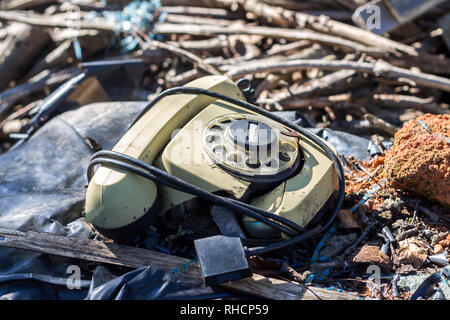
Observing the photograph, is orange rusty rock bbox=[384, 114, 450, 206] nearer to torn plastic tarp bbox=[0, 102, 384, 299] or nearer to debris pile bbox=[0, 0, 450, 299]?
debris pile bbox=[0, 0, 450, 299]

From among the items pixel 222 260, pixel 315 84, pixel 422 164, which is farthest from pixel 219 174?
pixel 315 84

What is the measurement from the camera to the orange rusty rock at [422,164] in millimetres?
1682

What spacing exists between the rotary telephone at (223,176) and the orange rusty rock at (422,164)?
0.23 meters

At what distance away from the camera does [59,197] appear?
6.48ft

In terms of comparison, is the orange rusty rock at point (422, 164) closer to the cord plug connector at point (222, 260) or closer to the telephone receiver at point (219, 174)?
the telephone receiver at point (219, 174)

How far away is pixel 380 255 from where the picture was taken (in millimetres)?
1616

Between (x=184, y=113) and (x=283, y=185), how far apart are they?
0.46 m

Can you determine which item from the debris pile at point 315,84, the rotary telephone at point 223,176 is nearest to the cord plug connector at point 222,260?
the rotary telephone at point 223,176

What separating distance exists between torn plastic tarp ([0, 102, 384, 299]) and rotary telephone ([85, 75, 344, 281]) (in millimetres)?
182

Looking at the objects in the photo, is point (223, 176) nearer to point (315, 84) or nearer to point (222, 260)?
point (222, 260)

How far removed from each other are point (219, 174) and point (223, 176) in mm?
15

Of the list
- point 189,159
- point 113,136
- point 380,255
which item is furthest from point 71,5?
point 380,255

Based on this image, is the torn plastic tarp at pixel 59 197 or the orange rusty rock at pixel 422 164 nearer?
the torn plastic tarp at pixel 59 197

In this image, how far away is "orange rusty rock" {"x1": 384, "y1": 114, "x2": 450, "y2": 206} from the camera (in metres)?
1.68
